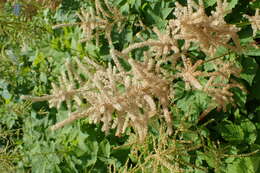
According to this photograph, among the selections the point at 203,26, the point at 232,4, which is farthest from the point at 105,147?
the point at 203,26

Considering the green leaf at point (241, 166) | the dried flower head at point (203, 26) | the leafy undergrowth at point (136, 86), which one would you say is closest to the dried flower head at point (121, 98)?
the leafy undergrowth at point (136, 86)

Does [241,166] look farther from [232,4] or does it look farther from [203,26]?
[203,26]

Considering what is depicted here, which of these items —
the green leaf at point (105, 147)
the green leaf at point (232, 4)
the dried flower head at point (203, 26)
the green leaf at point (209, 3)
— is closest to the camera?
the dried flower head at point (203, 26)

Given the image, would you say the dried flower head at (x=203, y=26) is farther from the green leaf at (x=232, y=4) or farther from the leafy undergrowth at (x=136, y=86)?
the green leaf at (x=232, y=4)

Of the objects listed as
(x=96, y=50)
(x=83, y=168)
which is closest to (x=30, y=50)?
(x=96, y=50)

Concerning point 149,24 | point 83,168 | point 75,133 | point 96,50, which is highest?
point 149,24

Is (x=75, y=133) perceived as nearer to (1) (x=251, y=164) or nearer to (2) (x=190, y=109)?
(2) (x=190, y=109)

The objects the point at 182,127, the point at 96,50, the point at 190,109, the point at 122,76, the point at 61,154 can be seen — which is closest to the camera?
the point at 122,76

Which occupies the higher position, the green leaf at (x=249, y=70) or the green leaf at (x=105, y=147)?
the green leaf at (x=249, y=70)
